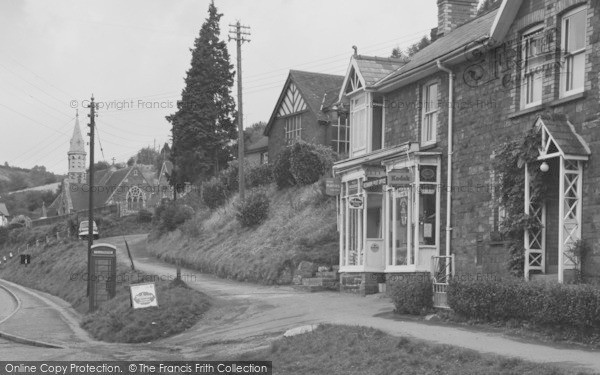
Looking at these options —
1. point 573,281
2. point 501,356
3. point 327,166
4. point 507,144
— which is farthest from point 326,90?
point 501,356

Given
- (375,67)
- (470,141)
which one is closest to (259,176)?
(375,67)

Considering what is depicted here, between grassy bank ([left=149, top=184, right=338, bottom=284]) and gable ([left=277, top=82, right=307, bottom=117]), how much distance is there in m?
7.46

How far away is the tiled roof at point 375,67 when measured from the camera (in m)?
27.5

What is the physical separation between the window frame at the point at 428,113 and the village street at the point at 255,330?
15.4ft

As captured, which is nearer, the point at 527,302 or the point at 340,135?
the point at 527,302

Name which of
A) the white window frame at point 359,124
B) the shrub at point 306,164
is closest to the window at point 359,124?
the white window frame at point 359,124

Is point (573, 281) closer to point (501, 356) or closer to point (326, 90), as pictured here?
point (501, 356)

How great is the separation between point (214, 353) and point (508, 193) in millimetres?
7423

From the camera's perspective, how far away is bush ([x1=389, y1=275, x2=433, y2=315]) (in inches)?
762

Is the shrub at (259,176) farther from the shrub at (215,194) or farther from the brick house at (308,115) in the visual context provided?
the brick house at (308,115)

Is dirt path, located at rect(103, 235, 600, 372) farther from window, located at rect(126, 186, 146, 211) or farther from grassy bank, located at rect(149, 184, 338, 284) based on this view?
window, located at rect(126, 186, 146, 211)

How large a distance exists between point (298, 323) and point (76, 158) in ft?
369

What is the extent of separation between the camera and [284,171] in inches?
1599

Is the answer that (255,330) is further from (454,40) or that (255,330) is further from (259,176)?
(259,176)
